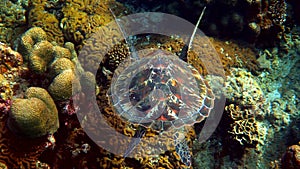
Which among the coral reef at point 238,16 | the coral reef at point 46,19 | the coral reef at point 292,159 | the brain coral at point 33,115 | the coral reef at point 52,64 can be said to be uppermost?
the coral reef at point 238,16

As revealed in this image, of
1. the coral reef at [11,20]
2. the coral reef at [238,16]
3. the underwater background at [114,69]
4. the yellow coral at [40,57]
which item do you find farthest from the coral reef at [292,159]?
the coral reef at [11,20]

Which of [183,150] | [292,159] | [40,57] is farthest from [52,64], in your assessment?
[292,159]

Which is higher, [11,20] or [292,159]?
[11,20]

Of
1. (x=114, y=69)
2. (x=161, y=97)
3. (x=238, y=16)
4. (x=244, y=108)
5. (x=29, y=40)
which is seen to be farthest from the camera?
(x=238, y=16)

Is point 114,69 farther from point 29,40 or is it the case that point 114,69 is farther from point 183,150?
point 183,150

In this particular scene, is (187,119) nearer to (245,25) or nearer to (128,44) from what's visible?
(128,44)

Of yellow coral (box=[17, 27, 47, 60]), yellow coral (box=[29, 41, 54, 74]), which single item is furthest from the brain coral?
yellow coral (box=[17, 27, 47, 60])

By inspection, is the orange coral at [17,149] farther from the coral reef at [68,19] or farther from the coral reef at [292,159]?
the coral reef at [292,159]
